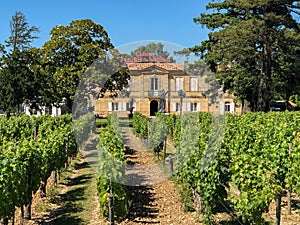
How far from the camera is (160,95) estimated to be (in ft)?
131

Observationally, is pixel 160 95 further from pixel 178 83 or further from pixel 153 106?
pixel 178 83

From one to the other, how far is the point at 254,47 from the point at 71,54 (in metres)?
13.6

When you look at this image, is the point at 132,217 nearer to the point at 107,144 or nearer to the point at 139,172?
the point at 107,144

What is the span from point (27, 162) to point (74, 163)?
699 centimetres

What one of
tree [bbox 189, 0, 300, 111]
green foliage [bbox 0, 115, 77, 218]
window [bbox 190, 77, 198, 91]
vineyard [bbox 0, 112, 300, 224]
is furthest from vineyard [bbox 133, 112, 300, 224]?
window [bbox 190, 77, 198, 91]

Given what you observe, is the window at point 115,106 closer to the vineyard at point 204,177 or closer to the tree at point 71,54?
the tree at point 71,54

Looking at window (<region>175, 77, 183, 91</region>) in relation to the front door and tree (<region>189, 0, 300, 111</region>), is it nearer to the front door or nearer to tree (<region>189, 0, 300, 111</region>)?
tree (<region>189, 0, 300, 111</region>)

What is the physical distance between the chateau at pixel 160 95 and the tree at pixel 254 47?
3073 millimetres

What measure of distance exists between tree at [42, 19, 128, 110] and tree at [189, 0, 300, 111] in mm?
7331

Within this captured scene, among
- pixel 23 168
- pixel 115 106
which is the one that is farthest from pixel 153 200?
pixel 115 106

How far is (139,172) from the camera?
472 inches

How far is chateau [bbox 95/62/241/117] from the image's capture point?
32.1 metres

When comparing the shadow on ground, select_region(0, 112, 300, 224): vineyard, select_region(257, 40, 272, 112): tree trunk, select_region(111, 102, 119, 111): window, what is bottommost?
the shadow on ground

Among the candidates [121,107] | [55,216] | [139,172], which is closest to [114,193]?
[55,216]
